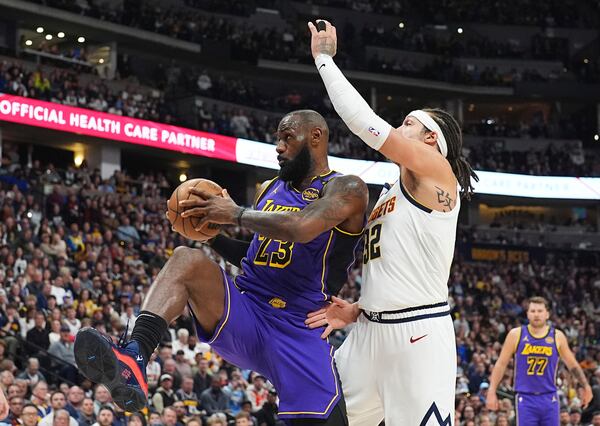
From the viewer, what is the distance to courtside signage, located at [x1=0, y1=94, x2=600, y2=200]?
885 inches

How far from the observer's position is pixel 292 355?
515cm

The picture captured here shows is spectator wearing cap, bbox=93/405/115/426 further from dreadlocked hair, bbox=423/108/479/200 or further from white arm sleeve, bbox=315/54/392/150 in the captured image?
white arm sleeve, bbox=315/54/392/150

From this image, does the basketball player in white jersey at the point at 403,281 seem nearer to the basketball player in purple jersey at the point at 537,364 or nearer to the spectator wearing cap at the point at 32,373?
the basketball player in purple jersey at the point at 537,364

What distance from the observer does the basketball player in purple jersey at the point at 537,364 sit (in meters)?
10.5

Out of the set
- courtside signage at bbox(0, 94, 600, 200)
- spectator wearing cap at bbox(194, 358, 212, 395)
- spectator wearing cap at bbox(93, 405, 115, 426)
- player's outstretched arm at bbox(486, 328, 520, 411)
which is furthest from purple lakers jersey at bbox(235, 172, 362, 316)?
courtside signage at bbox(0, 94, 600, 200)

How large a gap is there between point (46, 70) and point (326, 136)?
22529 millimetres

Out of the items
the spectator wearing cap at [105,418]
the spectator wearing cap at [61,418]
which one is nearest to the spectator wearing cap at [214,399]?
the spectator wearing cap at [105,418]

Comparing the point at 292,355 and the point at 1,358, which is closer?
the point at 292,355

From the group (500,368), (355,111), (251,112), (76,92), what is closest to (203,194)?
(355,111)

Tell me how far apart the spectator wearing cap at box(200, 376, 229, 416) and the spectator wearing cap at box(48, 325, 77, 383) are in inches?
78.4

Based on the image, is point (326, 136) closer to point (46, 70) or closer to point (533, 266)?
point (46, 70)

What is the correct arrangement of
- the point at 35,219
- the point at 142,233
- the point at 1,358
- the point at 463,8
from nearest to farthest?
the point at 1,358 → the point at 35,219 → the point at 142,233 → the point at 463,8

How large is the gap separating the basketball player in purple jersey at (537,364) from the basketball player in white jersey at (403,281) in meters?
5.44

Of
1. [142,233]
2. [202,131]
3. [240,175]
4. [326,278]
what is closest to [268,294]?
[326,278]
